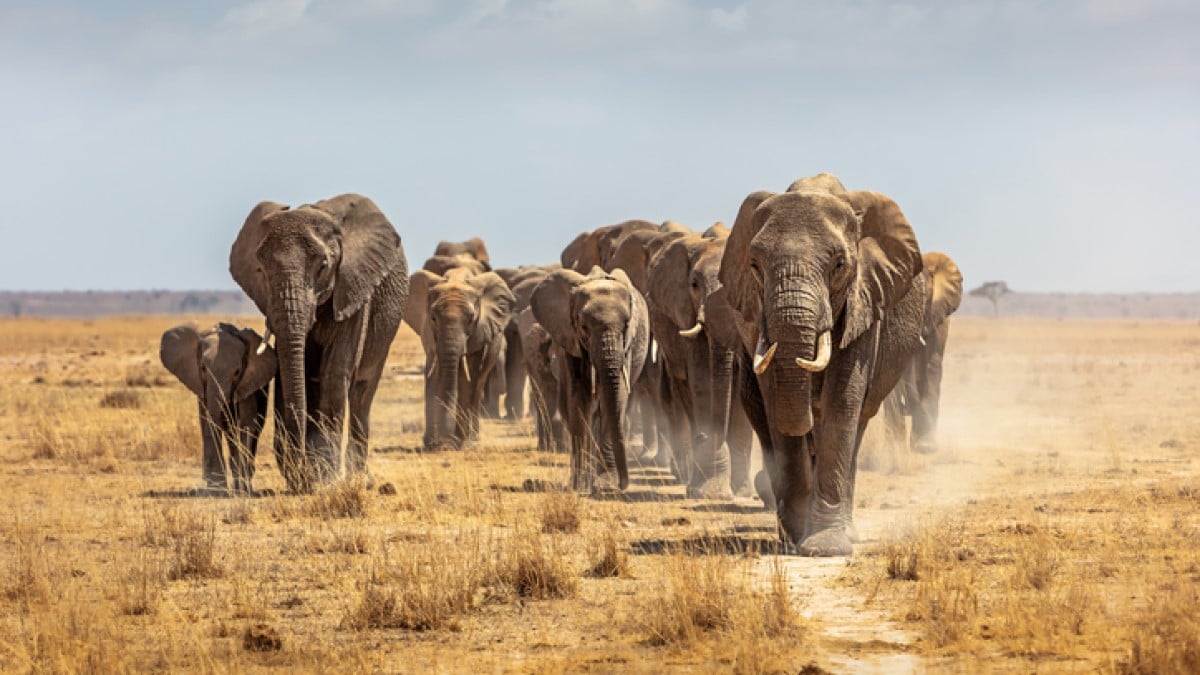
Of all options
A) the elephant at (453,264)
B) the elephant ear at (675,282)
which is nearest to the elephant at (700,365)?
the elephant ear at (675,282)

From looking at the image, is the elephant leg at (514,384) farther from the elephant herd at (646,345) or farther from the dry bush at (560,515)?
the dry bush at (560,515)

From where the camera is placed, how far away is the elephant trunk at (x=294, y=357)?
15109mm

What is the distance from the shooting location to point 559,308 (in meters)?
17.3

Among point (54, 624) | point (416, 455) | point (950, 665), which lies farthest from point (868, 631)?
point (416, 455)

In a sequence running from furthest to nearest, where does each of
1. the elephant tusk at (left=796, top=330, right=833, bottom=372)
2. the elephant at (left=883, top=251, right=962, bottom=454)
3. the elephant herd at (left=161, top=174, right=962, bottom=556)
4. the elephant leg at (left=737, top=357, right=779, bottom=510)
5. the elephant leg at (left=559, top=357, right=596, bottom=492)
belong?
the elephant at (left=883, top=251, right=962, bottom=454) < the elephant leg at (left=559, top=357, right=596, bottom=492) < the elephant leg at (left=737, top=357, right=779, bottom=510) < the elephant herd at (left=161, top=174, right=962, bottom=556) < the elephant tusk at (left=796, top=330, right=833, bottom=372)

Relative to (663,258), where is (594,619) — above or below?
below

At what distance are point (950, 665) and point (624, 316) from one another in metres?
8.29

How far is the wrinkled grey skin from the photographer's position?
68.7 ft

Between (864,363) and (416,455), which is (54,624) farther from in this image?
(416,455)

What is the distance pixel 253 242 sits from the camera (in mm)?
16219

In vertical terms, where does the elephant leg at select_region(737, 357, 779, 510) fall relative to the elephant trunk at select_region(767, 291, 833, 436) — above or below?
below

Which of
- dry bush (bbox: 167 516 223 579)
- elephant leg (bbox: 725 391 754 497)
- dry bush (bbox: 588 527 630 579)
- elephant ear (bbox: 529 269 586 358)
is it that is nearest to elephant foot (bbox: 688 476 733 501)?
elephant leg (bbox: 725 391 754 497)

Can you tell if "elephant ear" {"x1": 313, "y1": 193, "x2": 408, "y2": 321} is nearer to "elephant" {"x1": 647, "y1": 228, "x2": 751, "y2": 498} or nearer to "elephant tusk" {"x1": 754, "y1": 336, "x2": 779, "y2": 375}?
"elephant" {"x1": 647, "y1": 228, "x2": 751, "y2": 498}

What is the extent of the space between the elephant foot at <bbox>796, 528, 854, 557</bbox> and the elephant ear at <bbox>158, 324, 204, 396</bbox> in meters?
7.03
